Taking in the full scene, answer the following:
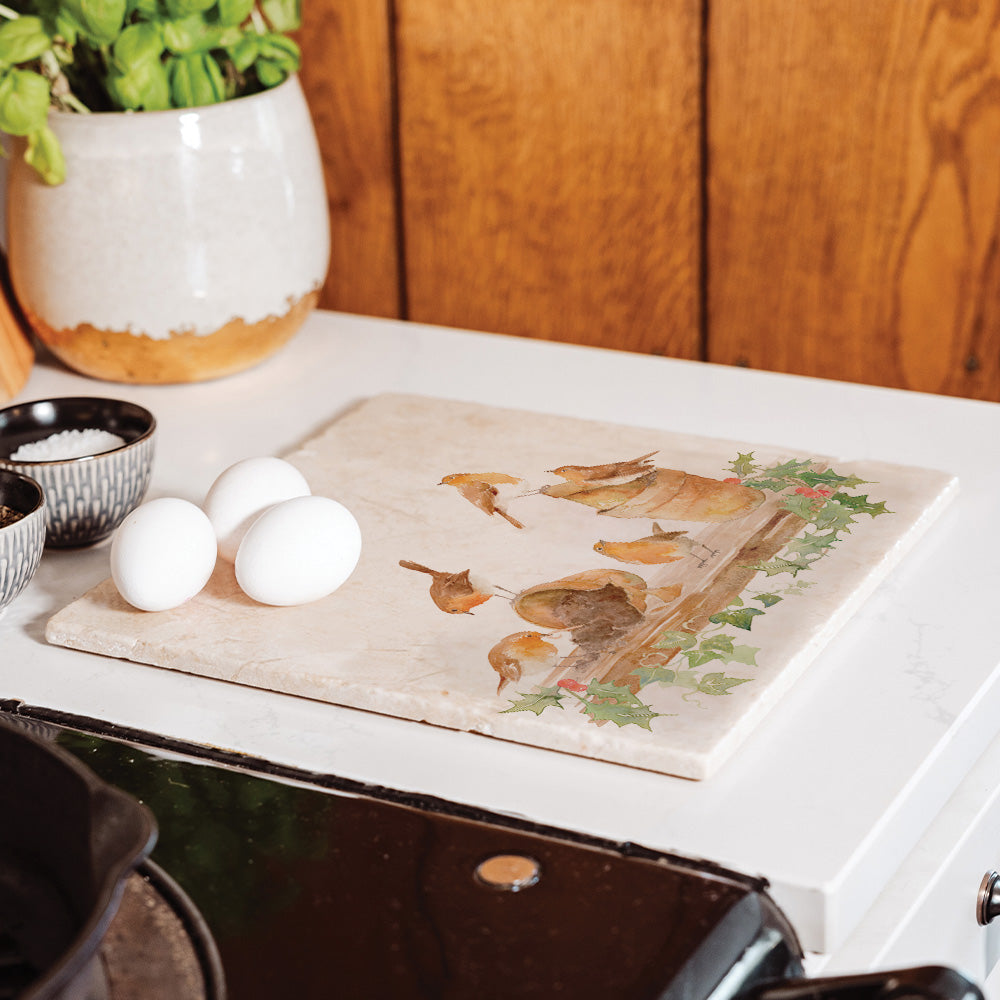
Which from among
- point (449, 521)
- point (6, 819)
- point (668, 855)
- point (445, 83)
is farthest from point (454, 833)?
point (445, 83)

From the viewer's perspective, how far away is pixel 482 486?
3.27ft

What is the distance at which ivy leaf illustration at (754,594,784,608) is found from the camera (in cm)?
83

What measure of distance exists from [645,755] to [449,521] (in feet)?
0.94

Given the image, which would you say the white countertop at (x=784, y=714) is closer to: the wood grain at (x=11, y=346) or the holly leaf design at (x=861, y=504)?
the holly leaf design at (x=861, y=504)

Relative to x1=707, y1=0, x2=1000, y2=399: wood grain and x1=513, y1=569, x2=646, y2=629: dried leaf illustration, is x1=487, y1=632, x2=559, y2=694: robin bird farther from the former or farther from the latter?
x1=707, y1=0, x2=1000, y2=399: wood grain

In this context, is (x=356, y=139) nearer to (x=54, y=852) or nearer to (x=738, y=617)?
(x=738, y=617)

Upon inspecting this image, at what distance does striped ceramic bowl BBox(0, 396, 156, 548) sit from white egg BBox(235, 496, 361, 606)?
149mm

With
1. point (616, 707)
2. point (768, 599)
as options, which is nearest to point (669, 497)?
point (768, 599)

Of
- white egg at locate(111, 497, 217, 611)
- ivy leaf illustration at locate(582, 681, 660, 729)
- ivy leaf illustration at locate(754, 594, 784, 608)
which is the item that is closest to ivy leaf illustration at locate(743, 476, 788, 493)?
ivy leaf illustration at locate(754, 594, 784, 608)

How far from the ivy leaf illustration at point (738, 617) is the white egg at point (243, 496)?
10.7 inches

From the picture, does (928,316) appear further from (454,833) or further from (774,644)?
(454,833)

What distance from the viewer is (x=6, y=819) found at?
22.8 inches

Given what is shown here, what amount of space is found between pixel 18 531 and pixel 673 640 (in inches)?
15.2

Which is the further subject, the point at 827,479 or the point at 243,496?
the point at 827,479
